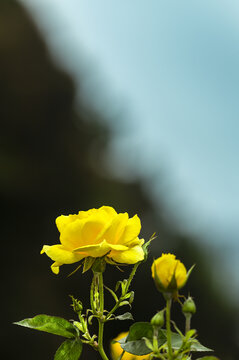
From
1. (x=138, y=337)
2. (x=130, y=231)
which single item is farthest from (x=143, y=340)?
(x=130, y=231)

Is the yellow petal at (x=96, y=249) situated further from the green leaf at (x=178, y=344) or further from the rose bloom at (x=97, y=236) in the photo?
the green leaf at (x=178, y=344)

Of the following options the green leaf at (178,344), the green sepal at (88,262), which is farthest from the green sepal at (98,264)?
the green leaf at (178,344)

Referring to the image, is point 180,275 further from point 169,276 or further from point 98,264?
point 98,264

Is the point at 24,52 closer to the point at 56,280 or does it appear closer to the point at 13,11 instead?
the point at 13,11

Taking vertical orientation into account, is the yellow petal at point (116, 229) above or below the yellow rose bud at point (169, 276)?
above

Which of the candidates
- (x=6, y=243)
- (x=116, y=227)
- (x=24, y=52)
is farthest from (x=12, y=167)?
(x=116, y=227)
